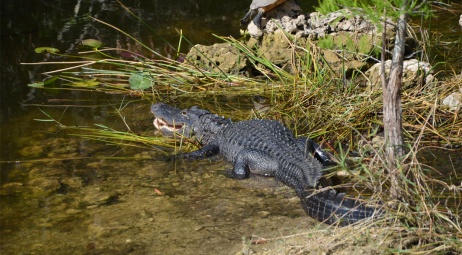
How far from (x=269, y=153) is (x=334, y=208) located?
1255 mm

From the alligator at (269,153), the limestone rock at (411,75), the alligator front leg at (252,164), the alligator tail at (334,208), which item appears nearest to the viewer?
the alligator tail at (334,208)

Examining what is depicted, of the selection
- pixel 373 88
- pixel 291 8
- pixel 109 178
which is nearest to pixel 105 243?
pixel 109 178

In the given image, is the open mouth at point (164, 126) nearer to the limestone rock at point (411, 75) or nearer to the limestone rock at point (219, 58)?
the limestone rock at point (219, 58)

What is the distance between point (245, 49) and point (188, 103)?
35.2 inches

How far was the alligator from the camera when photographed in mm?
4348

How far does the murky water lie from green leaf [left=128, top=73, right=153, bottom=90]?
Result: 0.15 metres

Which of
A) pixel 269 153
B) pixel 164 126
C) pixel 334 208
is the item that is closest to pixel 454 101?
pixel 269 153

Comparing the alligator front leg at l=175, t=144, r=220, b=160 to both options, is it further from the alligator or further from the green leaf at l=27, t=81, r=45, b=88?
the green leaf at l=27, t=81, r=45, b=88

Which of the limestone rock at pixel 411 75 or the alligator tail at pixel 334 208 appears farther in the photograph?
the limestone rock at pixel 411 75

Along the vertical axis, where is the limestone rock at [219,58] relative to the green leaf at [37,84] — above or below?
above

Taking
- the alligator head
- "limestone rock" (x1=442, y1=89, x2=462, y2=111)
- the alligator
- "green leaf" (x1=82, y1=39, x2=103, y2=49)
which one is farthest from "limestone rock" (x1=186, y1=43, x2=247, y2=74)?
"limestone rock" (x1=442, y1=89, x2=462, y2=111)

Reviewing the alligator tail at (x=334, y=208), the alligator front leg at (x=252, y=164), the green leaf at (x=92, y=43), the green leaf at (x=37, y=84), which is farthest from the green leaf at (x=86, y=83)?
the alligator tail at (x=334, y=208)

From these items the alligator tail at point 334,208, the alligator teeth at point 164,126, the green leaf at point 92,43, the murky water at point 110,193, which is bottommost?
the murky water at point 110,193

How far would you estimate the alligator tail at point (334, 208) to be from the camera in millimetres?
4078
